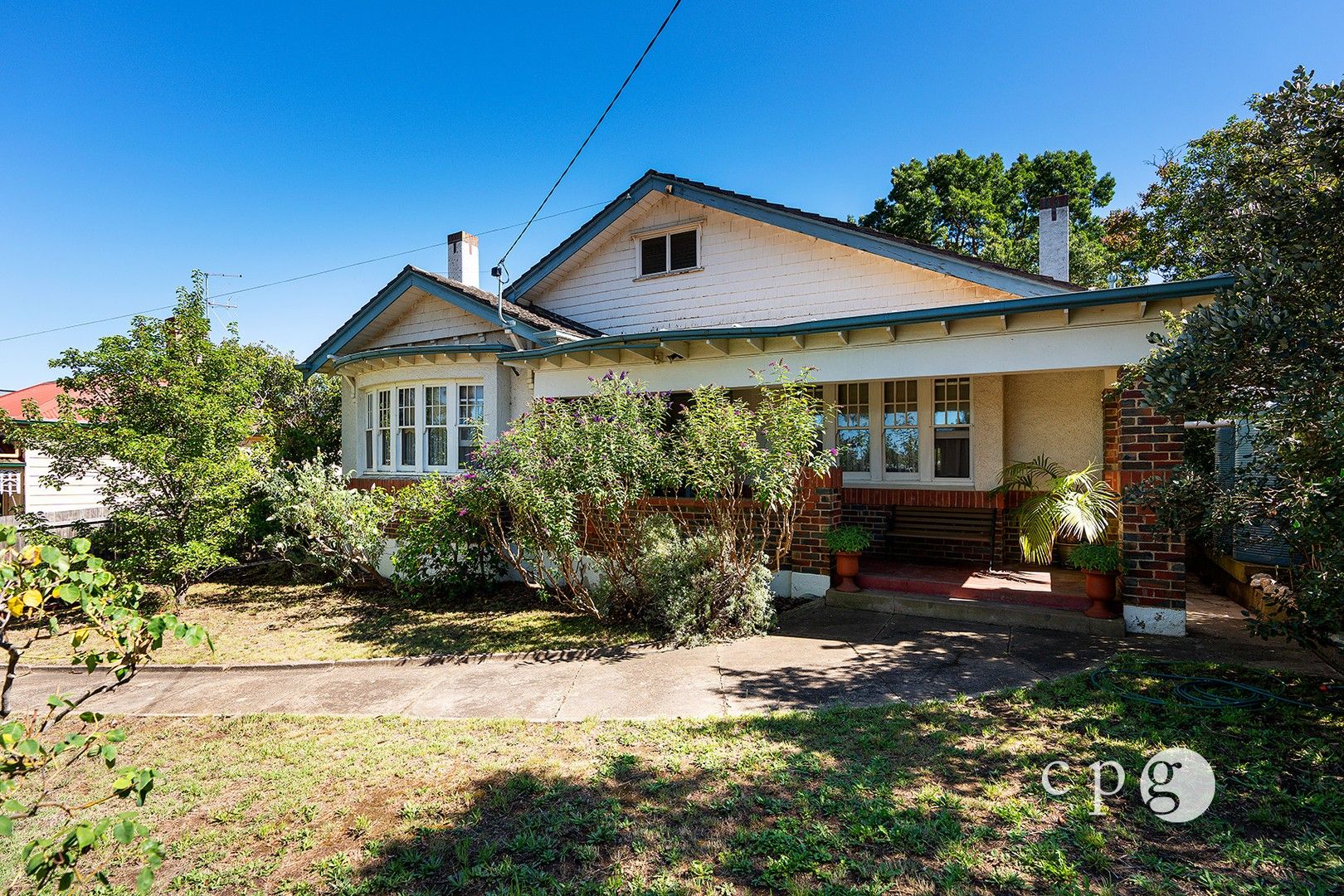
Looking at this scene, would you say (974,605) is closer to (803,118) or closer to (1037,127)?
(803,118)

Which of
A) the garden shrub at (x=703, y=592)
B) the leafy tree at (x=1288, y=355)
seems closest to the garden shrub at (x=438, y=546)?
the garden shrub at (x=703, y=592)

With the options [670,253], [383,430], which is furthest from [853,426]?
[383,430]

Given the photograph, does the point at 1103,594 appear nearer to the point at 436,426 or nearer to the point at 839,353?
the point at 839,353

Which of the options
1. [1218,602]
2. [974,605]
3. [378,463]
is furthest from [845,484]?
[378,463]

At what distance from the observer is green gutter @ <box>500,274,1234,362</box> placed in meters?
6.26

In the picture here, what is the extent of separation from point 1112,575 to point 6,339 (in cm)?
5387

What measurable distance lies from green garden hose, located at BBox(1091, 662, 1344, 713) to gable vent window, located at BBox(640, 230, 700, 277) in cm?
922

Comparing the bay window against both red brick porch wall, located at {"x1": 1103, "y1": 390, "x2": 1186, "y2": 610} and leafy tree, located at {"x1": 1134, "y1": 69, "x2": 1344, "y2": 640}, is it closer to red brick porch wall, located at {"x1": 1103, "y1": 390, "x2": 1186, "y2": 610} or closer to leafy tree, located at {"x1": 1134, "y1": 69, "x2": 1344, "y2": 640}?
red brick porch wall, located at {"x1": 1103, "y1": 390, "x2": 1186, "y2": 610}

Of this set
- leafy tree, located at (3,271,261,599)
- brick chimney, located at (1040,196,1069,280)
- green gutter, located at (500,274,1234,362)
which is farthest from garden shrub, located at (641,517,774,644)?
brick chimney, located at (1040,196,1069,280)

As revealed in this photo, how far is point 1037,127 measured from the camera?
674 inches

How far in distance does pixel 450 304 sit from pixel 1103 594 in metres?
11.8

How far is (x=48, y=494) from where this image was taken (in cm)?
1772

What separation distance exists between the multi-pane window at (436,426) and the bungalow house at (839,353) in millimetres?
32

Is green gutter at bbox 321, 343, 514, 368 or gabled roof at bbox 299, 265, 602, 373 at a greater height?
gabled roof at bbox 299, 265, 602, 373
